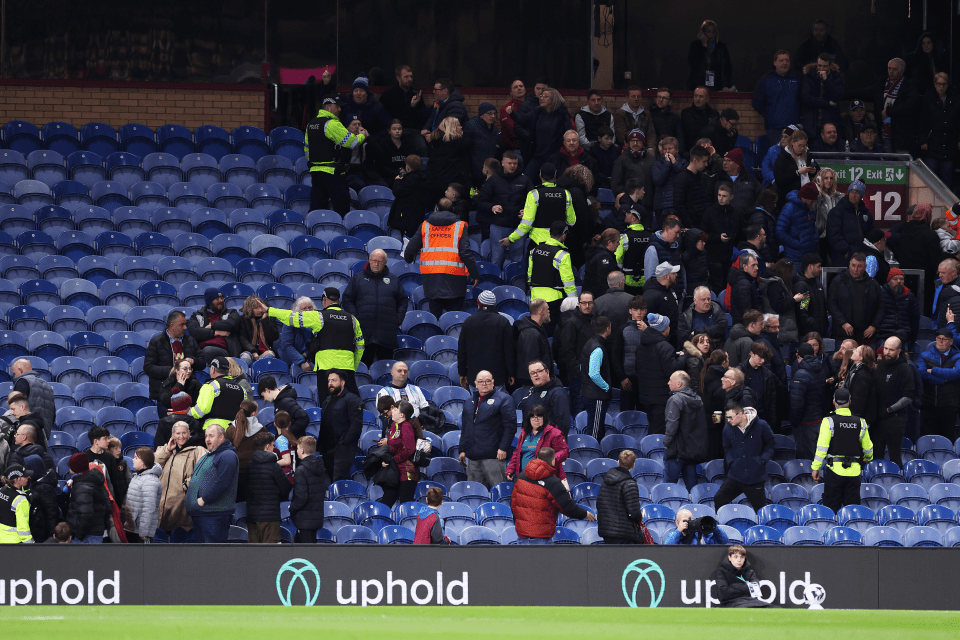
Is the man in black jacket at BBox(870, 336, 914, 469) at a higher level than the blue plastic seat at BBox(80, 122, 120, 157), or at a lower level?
lower

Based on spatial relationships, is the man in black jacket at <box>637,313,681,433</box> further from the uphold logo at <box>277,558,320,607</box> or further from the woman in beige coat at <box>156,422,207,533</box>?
the woman in beige coat at <box>156,422,207,533</box>

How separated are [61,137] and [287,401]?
744 centimetres

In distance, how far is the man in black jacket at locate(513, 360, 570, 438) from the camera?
11828 millimetres

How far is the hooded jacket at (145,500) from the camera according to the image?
35.3ft

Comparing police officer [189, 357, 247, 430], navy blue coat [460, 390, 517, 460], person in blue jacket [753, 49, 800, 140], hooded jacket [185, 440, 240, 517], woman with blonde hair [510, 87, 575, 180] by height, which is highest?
person in blue jacket [753, 49, 800, 140]

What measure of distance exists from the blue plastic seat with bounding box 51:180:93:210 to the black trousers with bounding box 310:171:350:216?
2809mm

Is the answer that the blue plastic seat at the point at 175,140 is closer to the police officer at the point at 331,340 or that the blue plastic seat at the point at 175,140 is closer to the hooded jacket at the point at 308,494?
the police officer at the point at 331,340

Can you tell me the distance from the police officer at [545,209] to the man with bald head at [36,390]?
5085 mm

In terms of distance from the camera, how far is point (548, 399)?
11.9 m

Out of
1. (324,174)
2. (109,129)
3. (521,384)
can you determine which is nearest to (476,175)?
(324,174)

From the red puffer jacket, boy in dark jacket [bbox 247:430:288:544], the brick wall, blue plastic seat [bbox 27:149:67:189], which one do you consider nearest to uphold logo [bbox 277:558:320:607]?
boy in dark jacket [bbox 247:430:288:544]

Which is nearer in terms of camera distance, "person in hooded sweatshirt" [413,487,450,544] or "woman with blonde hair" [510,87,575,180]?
"person in hooded sweatshirt" [413,487,450,544]

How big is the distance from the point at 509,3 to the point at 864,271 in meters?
8.60

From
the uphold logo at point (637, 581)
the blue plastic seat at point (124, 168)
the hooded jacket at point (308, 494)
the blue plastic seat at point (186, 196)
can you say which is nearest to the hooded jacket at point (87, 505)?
the hooded jacket at point (308, 494)
